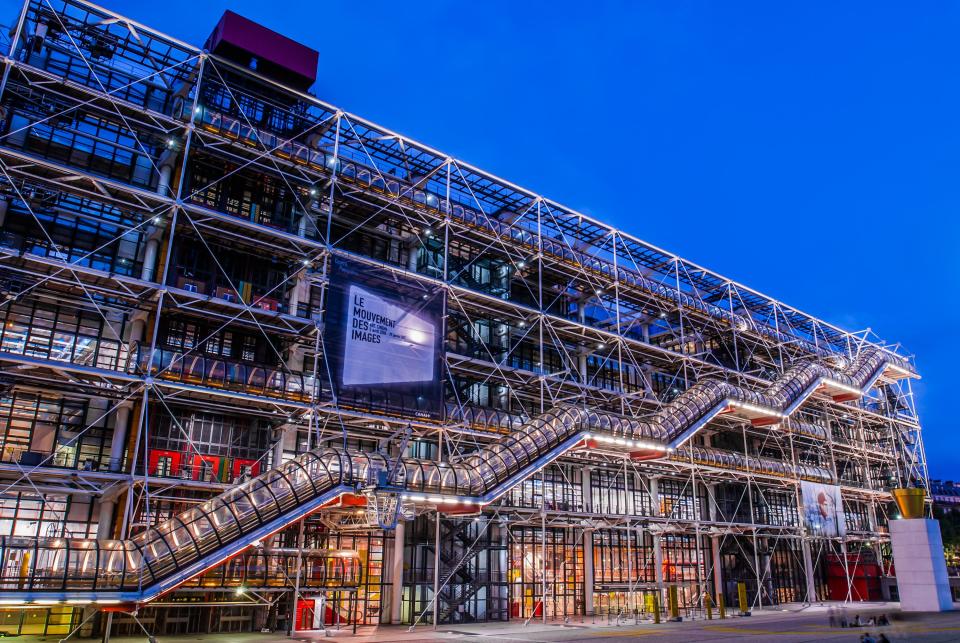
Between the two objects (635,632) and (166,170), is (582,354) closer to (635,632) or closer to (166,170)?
(635,632)

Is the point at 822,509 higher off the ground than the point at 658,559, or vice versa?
the point at 822,509

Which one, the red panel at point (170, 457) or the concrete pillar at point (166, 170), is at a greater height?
the concrete pillar at point (166, 170)

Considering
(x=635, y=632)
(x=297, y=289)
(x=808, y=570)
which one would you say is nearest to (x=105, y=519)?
(x=297, y=289)

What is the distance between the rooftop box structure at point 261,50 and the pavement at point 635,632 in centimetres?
1866

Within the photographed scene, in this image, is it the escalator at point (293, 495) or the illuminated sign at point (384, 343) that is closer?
the escalator at point (293, 495)

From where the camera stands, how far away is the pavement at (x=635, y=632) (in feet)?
56.7

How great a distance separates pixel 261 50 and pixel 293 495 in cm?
1668

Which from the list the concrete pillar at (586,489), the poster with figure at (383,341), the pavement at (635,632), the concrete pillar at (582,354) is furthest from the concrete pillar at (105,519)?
the concrete pillar at (582,354)

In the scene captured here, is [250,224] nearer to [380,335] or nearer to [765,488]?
[380,335]

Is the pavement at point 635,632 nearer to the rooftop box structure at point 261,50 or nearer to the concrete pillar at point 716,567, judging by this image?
the concrete pillar at point 716,567

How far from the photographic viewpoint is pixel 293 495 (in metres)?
16.8

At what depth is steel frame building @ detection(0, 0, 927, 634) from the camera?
1734 centimetres

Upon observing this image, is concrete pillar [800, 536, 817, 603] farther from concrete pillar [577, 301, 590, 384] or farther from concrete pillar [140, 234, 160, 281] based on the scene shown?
concrete pillar [140, 234, 160, 281]

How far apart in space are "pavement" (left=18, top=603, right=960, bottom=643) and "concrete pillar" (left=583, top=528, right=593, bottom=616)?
1.99 m
